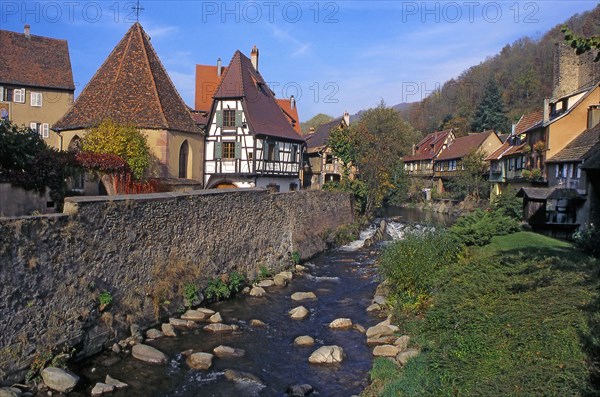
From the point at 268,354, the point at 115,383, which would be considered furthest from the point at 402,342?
the point at 115,383

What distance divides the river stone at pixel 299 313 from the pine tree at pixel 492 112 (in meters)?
60.2

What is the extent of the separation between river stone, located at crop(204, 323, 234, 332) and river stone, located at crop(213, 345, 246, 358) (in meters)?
1.43

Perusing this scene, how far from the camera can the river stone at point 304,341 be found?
13859 millimetres

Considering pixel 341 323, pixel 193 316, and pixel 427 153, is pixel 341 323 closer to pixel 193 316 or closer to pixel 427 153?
pixel 193 316

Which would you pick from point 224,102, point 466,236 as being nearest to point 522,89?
point 224,102

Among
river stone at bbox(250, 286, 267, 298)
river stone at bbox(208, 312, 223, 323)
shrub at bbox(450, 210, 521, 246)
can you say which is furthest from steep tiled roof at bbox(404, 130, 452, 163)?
river stone at bbox(208, 312, 223, 323)

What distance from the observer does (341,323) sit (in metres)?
15.4

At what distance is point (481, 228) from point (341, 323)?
901 cm

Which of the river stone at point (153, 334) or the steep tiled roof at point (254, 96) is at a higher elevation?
the steep tiled roof at point (254, 96)

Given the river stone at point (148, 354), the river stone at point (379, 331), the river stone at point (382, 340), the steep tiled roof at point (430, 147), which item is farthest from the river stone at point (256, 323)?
the steep tiled roof at point (430, 147)

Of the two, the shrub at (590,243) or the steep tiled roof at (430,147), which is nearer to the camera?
the shrub at (590,243)

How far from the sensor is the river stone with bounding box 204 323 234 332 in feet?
48.0

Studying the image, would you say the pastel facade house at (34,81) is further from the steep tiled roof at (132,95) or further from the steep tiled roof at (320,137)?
the steep tiled roof at (320,137)

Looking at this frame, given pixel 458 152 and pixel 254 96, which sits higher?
pixel 254 96
